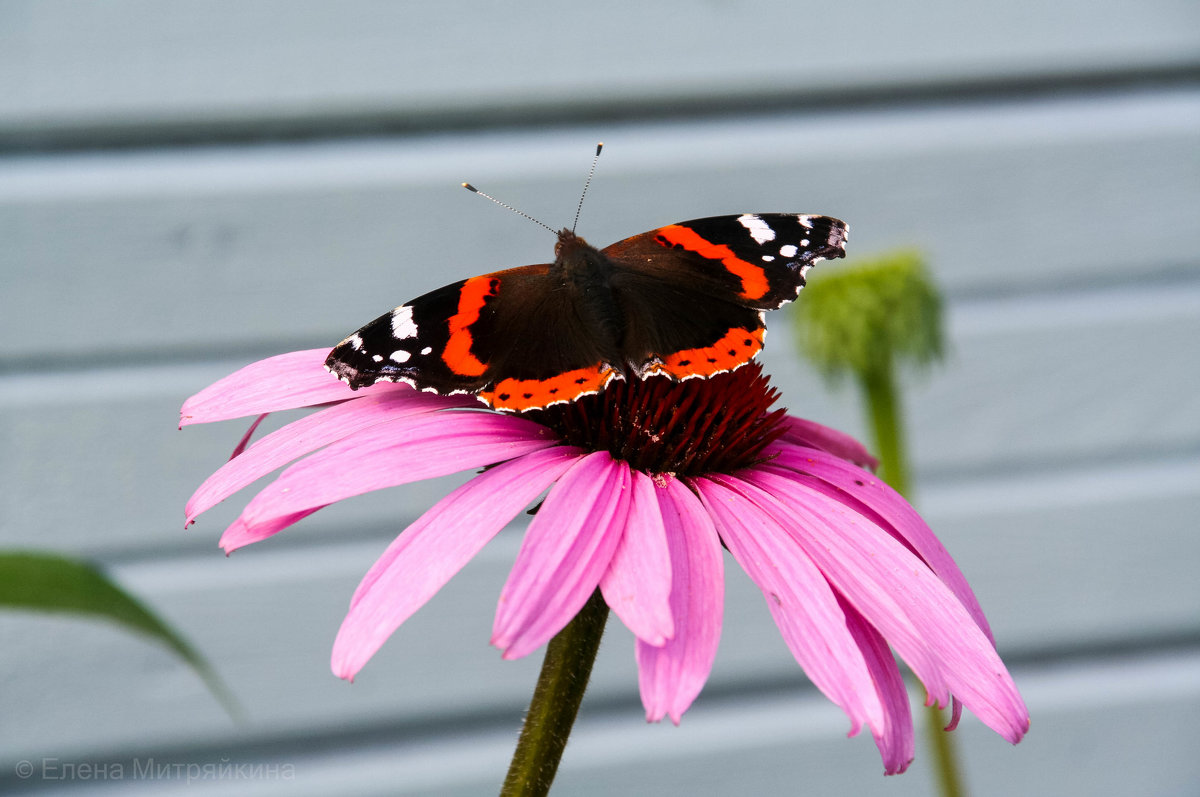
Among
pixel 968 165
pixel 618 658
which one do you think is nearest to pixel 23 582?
pixel 618 658

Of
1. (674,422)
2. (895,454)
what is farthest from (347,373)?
(895,454)

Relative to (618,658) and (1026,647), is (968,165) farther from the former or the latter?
(618,658)

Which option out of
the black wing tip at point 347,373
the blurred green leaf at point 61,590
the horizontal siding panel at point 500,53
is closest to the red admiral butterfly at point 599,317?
the black wing tip at point 347,373

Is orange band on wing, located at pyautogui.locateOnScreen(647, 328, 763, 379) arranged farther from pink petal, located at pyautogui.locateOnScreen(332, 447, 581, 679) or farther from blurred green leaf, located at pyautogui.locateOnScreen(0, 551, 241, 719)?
blurred green leaf, located at pyautogui.locateOnScreen(0, 551, 241, 719)

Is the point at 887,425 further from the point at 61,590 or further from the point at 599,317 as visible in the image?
the point at 61,590

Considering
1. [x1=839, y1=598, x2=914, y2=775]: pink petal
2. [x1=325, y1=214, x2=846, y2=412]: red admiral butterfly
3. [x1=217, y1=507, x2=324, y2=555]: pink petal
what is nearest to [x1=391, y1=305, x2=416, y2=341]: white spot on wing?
[x1=325, y1=214, x2=846, y2=412]: red admiral butterfly

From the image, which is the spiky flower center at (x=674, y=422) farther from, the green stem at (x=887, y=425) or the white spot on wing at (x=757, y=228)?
the green stem at (x=887, y=425)

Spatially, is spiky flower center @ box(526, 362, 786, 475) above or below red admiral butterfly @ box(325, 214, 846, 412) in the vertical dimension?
below

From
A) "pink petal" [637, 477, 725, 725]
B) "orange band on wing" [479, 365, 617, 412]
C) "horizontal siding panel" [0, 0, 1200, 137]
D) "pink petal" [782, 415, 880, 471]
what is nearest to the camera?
"pink petal" [637, 477, 725, 725]
